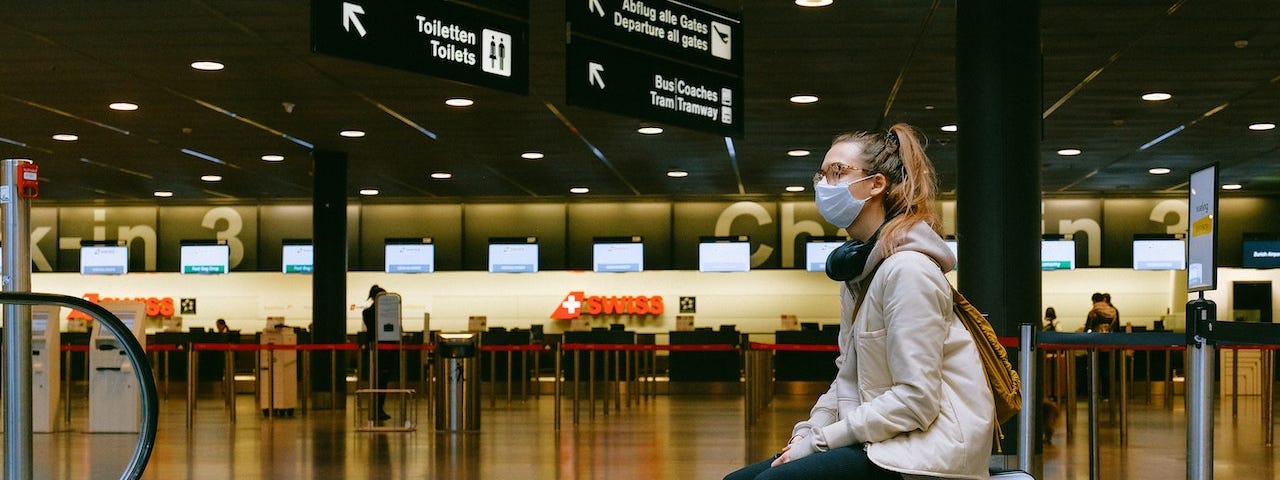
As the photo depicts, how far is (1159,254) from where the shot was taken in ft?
68.6

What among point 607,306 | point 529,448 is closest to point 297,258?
point 607,306

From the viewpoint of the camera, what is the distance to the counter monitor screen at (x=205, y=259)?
2212 centimetres

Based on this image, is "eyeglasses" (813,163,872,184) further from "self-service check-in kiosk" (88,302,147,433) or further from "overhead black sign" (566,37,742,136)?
"self-service check-in kiosk" (88,302,147,433)

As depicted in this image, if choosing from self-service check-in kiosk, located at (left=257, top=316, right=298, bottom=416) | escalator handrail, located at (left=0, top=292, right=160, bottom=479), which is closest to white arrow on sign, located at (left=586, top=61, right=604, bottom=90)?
escalator handrail, located at (left=0, top=292, right=160, bottom=479)

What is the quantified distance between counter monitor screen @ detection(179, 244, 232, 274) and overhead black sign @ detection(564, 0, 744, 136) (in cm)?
1685

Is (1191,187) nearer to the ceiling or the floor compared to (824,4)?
nearer to the floor

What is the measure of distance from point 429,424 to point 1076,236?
537 inches

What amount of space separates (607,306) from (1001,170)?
14.7 m

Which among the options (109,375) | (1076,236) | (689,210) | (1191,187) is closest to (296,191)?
(689,210)

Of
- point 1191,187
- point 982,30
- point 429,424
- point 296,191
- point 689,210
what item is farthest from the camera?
point 689,210

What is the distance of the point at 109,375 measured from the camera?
11875 mm

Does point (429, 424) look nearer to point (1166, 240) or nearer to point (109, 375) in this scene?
point (109, 375)

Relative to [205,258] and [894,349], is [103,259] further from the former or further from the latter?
[894,349]

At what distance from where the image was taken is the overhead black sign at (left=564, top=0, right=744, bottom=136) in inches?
237
